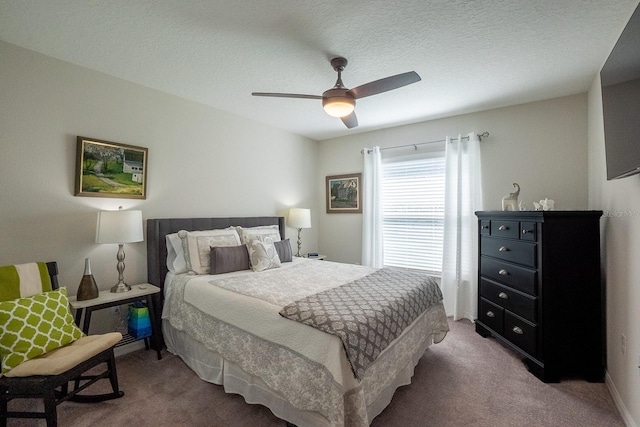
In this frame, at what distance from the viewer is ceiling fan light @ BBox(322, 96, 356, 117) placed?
2.17m

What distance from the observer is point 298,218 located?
13.9 feet

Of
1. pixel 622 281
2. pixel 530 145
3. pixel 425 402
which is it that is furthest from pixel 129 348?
pixel 530 145

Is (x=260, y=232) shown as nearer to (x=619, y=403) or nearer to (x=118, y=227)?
(x=118, y=227)

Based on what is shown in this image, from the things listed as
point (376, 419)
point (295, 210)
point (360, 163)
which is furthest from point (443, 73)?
point (376, 419)

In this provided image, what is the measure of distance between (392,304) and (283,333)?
764 millimetres

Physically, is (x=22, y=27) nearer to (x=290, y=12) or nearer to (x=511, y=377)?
(x=290, y=12)

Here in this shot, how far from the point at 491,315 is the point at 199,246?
3.06 m

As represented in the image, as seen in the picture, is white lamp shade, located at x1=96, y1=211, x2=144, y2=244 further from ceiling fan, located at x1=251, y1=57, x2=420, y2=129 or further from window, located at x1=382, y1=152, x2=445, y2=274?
window, located at x1=382, y1=152, x2=445, y2=274

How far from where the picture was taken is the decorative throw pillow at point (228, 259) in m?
2.74

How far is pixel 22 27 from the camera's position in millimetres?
1967

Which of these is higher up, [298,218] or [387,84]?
[387,84]

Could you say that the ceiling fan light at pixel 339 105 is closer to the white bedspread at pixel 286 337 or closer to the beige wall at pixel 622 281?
the white bedspread at pixel 286 337

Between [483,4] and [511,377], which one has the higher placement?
[483,4]

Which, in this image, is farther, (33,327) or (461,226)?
(461,226)
